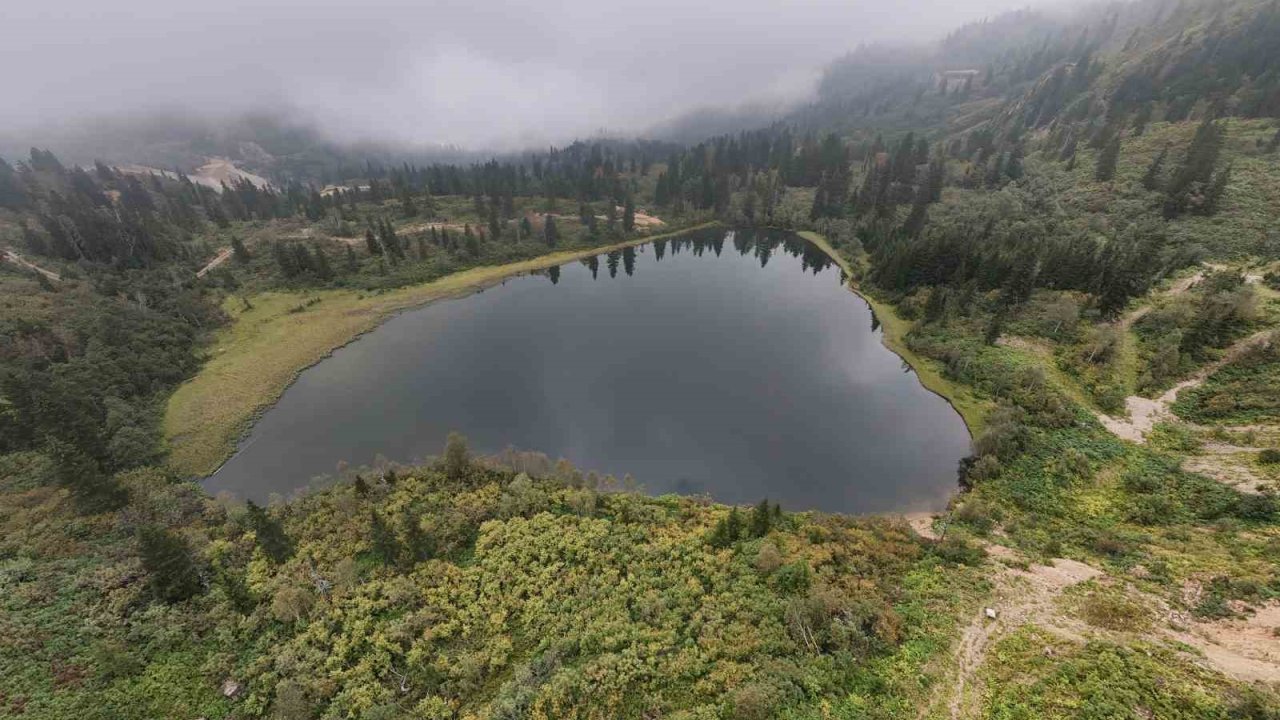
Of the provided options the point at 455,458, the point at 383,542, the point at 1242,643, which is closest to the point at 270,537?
the point at 383,542

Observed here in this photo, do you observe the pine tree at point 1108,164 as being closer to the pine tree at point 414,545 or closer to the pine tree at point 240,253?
the pine tree at point 414,545

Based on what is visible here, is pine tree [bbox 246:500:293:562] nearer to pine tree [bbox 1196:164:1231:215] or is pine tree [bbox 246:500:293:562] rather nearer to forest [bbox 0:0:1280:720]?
forest [bbox 0:0:1280:720]

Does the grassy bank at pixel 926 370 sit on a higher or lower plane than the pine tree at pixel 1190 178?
lower

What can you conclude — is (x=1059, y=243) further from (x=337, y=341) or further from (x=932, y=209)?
(x=337, y=341)

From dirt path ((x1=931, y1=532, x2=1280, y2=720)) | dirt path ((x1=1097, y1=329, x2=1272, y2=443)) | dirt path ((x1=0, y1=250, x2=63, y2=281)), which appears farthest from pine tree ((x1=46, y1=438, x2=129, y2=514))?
dirt path ((x1=1097, y1=329, x2=1272, y2=443))

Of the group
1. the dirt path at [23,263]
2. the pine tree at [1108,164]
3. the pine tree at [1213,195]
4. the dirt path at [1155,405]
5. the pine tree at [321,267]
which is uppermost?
the pine tree at [1108,164]

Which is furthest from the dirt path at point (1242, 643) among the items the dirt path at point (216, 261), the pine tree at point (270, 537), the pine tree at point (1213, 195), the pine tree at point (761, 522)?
the dirt path at point (216, 261)
